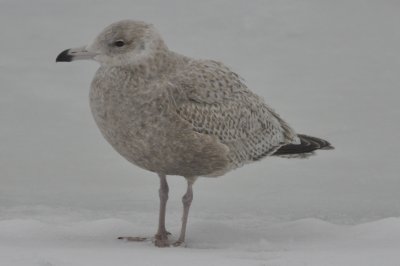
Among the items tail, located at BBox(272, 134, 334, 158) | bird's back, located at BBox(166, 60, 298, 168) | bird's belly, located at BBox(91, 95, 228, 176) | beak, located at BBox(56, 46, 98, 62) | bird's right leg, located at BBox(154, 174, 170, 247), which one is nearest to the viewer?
bird's belly, located at BBox(91, 95, 228, 176)

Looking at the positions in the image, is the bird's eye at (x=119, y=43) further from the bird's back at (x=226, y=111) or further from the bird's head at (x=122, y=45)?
the bird's back at (x=226, y=111)

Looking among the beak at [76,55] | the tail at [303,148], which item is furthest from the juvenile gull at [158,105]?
the tail at [303,148]

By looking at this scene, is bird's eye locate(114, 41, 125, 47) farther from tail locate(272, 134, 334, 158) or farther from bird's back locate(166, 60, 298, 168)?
tail locate(272, 134, 334, 158)

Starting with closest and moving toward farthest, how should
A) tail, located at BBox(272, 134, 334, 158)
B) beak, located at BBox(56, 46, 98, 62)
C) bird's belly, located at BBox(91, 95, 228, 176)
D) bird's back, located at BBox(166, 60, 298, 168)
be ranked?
bird's belly, located at BBox(91, 95, 228, 176)
beak, located at BBox(56, 46, 98, 62)
bird's back, located at BBox(166, 60, 298, 168)
tail, located at BBox(272, 134, 334, 158)

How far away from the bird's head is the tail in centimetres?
176

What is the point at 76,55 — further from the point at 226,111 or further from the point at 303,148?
the point at 303,148

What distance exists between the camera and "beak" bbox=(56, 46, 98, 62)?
22.9 ft

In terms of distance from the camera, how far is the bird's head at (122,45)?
6914mm

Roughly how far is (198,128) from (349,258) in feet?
4.91

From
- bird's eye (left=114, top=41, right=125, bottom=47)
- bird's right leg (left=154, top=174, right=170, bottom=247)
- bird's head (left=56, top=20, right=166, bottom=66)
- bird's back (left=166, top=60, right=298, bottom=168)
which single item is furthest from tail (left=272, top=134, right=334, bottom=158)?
bird's eye (left=114, top=41, right=125, bottom=47)

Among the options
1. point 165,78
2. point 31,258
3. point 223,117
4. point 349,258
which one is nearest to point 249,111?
point 223,117

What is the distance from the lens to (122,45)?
6957mm

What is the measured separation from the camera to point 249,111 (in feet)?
25.3

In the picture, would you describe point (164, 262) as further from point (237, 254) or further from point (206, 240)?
point (206, 240)
